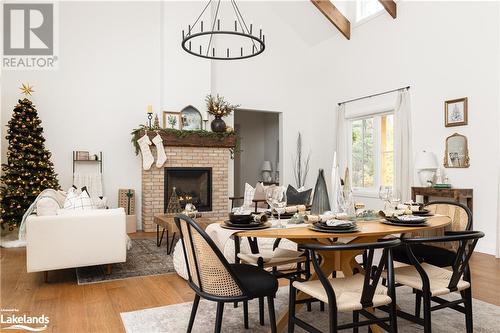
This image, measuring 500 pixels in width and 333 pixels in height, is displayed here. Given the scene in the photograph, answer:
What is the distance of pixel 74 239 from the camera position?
351 cm

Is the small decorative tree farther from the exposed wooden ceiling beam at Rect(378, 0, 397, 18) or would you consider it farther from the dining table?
the exposed wooden ceiling beam at Rect(378, 0, 397, 18)

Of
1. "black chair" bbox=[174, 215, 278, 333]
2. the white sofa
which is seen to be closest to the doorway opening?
the white sofa

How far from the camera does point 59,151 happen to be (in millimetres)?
6141

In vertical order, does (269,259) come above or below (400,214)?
below

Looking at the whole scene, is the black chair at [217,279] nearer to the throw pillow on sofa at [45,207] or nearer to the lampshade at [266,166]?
the throw pillow on sofa at [45,207]

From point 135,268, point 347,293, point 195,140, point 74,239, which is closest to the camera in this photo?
point 347,293

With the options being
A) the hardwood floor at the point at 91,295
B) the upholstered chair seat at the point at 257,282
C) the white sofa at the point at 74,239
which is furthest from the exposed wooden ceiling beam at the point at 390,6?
the upholstered chair seat at the point at 257,282

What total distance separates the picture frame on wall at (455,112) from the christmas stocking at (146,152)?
4.61m

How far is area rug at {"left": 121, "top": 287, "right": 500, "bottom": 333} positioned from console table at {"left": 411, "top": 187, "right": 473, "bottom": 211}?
2134 mm

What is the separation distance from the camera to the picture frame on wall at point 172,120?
22.0 feet

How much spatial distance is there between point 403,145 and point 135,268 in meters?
4.38

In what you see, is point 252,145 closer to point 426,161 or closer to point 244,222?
point 426,161

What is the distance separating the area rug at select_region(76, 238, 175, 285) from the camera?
371cm

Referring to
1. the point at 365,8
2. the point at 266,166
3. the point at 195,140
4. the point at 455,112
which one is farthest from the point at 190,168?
the point at 365,8
